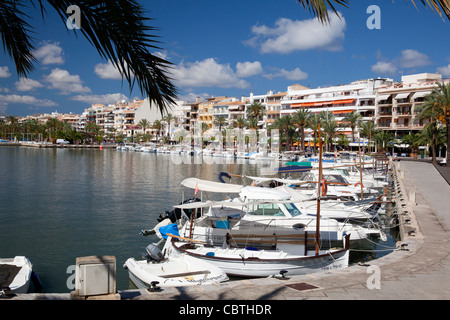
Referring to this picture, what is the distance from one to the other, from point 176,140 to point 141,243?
11766cm

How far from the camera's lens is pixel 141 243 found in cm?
1984

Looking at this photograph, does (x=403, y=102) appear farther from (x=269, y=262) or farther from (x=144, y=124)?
(x=144, y=124)

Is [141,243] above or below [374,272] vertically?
below

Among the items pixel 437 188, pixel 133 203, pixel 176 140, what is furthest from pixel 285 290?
pixel 176 140

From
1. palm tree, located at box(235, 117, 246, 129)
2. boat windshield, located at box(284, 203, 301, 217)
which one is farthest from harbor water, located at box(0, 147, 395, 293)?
palm tree, located at box(235, 117, 246, 129)

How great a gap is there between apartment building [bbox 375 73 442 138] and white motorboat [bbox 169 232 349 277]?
7587cm

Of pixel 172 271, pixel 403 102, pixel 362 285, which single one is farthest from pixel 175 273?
pixel 403 102

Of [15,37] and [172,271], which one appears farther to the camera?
[172,271]

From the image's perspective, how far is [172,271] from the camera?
13.6 meters

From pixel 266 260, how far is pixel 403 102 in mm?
81805

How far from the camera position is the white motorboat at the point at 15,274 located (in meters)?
12.0

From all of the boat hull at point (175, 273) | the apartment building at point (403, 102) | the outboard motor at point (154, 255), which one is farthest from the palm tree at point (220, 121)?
the boat hull at point (175, 273)

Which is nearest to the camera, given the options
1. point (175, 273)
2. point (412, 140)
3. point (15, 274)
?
point (15, 274)
